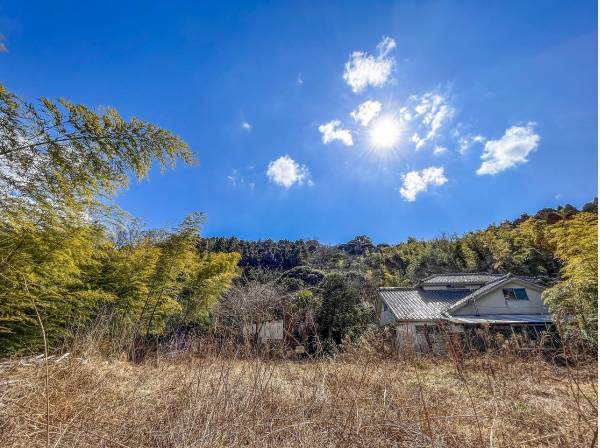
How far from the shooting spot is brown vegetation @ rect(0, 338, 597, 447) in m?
1.76

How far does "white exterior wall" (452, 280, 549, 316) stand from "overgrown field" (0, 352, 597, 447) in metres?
13.0

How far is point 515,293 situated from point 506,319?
6.79 feet

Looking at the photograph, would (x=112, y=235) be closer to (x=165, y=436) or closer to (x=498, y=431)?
(x=165, y=436)

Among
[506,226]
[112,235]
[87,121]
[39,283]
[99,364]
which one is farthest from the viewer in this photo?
[506,226]

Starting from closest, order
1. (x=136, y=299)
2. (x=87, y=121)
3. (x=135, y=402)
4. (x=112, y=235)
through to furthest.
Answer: (x=135, y=402)
(x=87, y=121)
(x=112, y=235)
(x=136, y=299)

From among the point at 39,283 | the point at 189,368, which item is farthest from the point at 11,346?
the point at 189,368

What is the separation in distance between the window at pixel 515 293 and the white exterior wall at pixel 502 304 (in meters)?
0.15

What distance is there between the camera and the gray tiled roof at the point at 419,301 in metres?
14.1

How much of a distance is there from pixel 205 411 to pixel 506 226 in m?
35.8

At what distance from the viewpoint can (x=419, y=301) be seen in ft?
52.7

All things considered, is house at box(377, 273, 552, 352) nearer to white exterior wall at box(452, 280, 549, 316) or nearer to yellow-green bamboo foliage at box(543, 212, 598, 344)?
white exterior wall at box(452, 280, 549, 316)

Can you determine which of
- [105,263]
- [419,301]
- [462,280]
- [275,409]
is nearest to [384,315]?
[419,301]

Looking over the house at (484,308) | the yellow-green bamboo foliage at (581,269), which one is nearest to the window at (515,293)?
the house at (484,308)

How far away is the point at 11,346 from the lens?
13.8 ft
